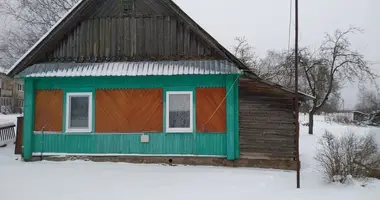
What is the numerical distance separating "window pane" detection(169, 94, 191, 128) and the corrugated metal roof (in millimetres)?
1010

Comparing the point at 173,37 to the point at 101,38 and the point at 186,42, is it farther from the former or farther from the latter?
the point at 101,38

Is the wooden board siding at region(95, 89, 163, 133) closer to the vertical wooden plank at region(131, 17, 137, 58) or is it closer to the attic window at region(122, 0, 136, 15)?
the vertical wooden plank at region(131, 17, 137, 58)

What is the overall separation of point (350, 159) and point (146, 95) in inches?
253

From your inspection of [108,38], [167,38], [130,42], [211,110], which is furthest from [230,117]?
[108,38]

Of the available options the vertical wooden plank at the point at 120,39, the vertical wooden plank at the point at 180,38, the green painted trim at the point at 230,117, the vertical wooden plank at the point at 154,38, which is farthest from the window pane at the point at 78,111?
the green painted trim at the point at 230,117

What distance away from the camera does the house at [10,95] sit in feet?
160

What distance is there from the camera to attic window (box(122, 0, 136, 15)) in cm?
1119

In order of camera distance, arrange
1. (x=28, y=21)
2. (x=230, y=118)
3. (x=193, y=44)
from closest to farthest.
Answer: (x=230, y=118) < (x=193, y=44) < (x=28, y=21)

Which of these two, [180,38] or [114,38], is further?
[114,38]

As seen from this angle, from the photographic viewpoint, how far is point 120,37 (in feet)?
36.7

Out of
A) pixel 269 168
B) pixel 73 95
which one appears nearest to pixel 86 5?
pixel 73 95

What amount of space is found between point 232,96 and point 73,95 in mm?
5511

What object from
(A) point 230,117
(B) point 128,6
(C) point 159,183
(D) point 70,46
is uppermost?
(B) point 128,6

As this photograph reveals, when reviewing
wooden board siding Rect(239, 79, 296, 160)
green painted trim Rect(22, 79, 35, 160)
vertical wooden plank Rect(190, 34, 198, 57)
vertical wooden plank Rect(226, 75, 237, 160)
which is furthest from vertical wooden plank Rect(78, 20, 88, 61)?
wooden board siding Rect(239, 79, 296, 160)
